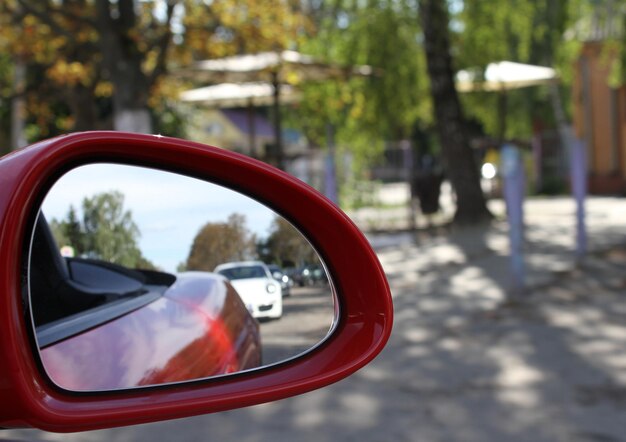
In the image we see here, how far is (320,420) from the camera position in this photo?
4.85 metres

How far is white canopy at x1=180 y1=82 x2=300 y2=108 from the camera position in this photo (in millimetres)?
16344

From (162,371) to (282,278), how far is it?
275 mm

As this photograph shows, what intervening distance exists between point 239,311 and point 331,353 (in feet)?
1.76

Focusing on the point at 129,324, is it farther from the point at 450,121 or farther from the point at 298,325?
the point at 450,121

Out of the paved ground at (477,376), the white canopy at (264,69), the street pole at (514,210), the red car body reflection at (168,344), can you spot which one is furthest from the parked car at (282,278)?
the white canopy at (264,69)

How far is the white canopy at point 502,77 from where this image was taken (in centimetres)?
1761

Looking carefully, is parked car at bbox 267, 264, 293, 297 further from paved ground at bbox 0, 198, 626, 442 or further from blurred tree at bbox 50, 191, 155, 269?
paved ground at bbox 0, 198, 626, 442

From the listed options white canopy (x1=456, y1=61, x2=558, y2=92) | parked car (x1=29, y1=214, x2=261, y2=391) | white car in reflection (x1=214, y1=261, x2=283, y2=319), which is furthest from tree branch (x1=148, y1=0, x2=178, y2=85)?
white car in reflection (x1=214, y1=261, x2=283, y2=319)

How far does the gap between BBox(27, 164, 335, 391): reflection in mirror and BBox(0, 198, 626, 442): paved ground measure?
1092 millimetres

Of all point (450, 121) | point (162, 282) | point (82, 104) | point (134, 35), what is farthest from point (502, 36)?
point (162, 282)

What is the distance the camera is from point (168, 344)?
177 cm

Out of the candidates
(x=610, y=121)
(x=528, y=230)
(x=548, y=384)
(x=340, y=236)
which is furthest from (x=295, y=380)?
(x=610, y=121)

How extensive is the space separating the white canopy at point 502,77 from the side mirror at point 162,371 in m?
16.5

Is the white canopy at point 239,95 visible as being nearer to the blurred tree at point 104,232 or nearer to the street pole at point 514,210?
the street pole at point 514,210
